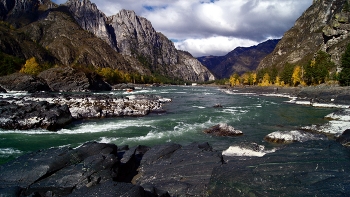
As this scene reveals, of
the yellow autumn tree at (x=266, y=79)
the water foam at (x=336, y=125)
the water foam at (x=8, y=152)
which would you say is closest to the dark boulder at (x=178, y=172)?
Answer: the water foam at (x=8, y=152)

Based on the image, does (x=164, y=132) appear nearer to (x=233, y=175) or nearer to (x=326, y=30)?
(x=233, y=175)

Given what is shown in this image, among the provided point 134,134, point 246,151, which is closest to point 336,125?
point 246,151

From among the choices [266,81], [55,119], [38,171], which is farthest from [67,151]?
[266,81]

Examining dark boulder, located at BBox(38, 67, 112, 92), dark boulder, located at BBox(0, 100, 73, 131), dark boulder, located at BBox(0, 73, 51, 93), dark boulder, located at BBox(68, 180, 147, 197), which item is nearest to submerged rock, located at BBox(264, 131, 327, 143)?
dark boulder, located at BBox(68, 180, 147, 197)

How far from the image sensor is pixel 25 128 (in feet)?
90.1

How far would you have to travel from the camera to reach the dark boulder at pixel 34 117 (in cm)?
2764

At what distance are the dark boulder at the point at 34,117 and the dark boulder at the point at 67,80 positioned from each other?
83.7 meters

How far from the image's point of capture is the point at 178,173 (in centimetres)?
1176

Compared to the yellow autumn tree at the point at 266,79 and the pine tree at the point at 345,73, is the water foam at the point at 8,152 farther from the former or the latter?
the yellow autumn tree at the point at 266,79

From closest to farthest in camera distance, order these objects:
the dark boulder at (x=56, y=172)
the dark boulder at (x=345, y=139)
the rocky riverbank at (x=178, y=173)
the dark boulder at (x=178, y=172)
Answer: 1. the rocky riverbank at (x=178, y=173)
2. the dark boulder at (x=56, y=172)
3. the dark boulder at (x=178, y=172)
4. the dark boulder at (x=345, y=139)

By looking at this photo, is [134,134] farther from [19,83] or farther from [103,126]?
[19,83]

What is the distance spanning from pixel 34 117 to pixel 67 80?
90561 millimetres

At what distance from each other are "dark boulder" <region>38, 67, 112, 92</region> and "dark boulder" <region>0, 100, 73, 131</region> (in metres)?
83.7

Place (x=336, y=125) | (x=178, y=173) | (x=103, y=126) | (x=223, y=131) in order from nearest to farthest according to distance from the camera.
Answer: (x=178, y=173) < (x=223, y=131) < (x=336, y=125) < (x=103, y=126)
